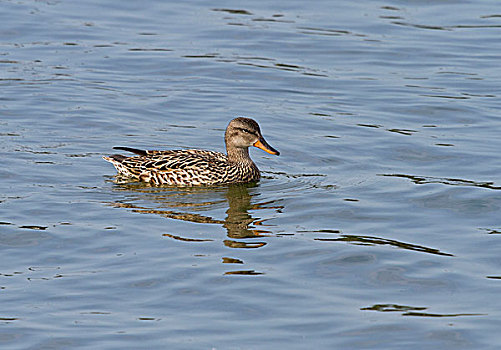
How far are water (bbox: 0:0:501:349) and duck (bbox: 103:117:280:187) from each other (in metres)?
0.22

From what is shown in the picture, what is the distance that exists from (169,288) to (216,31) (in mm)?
13175

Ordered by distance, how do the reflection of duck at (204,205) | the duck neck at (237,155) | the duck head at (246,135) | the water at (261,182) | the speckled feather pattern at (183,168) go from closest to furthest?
the water at (261,182) < the reflection of duck at (204,205) < the speckled feather pattern at (183,168) < the duck head at (246,135) < the duck neck at (237,155)

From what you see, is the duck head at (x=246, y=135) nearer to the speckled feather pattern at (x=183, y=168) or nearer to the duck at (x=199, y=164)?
the duck at (x=199, y=164)

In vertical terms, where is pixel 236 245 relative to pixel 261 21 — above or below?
below

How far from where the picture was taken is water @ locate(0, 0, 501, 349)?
31.0 feet

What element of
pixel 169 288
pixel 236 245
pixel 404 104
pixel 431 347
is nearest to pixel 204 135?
pixel 404 104

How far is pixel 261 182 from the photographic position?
569 inches

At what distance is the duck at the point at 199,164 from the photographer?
549 inches

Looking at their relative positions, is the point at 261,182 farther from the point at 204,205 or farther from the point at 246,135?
the point at 204,205

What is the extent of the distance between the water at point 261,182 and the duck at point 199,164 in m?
0.22

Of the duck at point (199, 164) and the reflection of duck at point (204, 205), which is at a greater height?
the duck at point (199, 164)

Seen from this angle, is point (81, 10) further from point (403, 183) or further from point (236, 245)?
point (236, 245)

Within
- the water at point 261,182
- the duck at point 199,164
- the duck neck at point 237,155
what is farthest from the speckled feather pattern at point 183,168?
the water at point 261,182

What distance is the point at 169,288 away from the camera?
33.1ft
